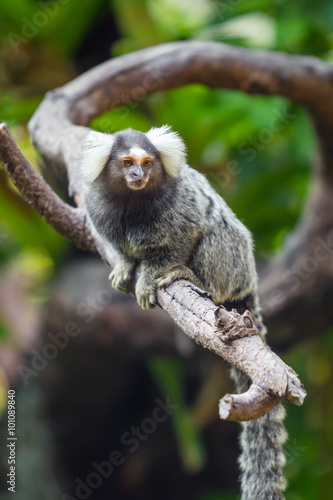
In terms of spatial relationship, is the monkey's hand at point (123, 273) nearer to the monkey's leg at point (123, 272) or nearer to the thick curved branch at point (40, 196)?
the monkey's leg at point (123, 272)

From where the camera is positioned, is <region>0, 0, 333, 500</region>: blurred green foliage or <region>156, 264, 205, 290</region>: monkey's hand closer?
<region>156, 264, 205, 290</region>: monkey's hand

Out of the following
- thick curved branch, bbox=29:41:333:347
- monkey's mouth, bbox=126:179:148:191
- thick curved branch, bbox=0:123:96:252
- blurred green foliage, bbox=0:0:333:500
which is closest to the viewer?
monkey's mouth, bbox=126:179:148:191

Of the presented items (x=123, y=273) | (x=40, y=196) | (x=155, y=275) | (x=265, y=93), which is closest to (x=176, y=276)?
(x=155, y=275)

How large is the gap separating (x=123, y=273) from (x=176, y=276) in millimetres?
311

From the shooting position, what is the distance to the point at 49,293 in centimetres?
371

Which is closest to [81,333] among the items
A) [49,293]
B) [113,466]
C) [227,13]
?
[49,293]

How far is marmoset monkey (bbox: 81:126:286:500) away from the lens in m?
1.73

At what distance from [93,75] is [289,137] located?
179cm

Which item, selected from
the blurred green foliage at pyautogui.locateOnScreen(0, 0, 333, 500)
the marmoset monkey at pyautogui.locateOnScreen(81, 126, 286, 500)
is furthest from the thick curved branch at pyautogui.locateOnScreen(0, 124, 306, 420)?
the blurred green foliage at pyautogui.locateOnScreen(0, 0, 333, 500)

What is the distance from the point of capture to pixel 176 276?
175cm

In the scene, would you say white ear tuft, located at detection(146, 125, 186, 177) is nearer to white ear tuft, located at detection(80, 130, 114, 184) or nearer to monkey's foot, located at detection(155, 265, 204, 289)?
white ear tuft, located at detection(80, 130, 114, 184)

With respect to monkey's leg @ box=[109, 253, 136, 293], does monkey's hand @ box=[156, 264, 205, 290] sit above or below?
above

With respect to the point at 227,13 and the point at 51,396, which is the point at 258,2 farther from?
the point at 51,396

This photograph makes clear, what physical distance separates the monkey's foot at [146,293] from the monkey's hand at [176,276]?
0.04 meters
